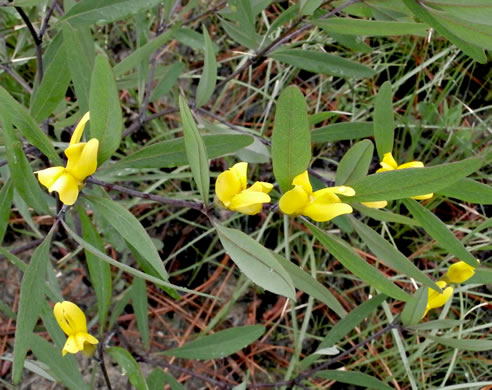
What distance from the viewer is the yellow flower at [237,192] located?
0.64 meters

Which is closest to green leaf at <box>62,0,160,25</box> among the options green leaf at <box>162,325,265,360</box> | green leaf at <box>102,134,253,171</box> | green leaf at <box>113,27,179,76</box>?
green leaf at <box>113,27,179,76</box>

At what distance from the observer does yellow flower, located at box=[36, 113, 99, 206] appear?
0.63 metres

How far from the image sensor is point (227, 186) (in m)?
0.65

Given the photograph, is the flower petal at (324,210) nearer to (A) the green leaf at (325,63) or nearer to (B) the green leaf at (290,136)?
(B) the green leaf at (290,136)

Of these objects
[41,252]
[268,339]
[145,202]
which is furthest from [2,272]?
[41,252]

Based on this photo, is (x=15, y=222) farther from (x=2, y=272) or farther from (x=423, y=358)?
(x=423, y=358)

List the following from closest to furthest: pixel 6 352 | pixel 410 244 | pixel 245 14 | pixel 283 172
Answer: pixel 283 172 → pixel 245 14 → pixel 6 352 → pixel 410 244

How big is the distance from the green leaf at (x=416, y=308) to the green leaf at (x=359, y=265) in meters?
0.22

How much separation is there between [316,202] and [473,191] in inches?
11.0

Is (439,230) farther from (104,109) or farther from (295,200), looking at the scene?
(104,109)

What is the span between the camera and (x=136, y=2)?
2.81 feet

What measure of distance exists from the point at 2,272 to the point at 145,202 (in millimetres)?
419

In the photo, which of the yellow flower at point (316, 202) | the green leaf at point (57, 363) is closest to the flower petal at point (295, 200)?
the yellow flower at point (316, 202)

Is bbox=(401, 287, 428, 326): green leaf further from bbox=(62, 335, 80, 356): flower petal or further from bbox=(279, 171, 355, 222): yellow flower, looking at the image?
bbox=(62, 335, 80, 356): flower petal
